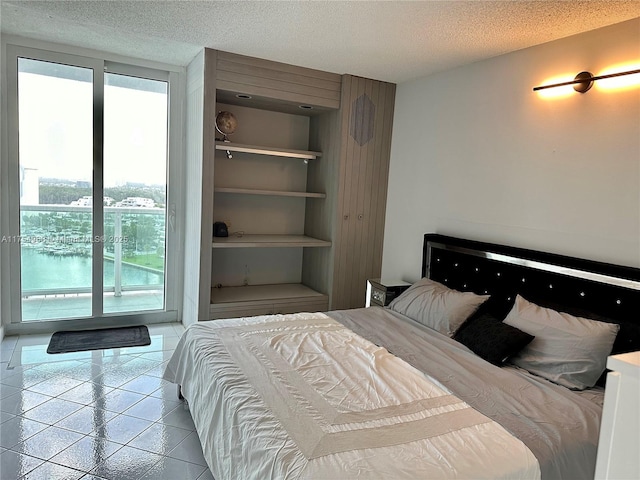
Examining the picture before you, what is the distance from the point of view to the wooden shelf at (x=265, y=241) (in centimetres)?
381

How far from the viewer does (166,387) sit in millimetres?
3055

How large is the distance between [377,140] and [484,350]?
2.44 meters

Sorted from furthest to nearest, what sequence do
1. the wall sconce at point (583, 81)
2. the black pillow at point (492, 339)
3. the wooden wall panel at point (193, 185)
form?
the wooden wall panel at point (193, 185) → the wall sconce at point (583, 81) → the black pillow at point (492, 339)

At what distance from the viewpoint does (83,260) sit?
4.07 meters

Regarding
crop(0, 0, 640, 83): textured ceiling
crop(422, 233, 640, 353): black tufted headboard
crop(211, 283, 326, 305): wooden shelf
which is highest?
crop(0, 0, 640, 83): textured ceiling

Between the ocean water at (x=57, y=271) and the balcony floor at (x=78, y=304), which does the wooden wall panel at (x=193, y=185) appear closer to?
the balcony floor at (x=78, y=304)

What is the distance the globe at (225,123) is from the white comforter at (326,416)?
6.58ft

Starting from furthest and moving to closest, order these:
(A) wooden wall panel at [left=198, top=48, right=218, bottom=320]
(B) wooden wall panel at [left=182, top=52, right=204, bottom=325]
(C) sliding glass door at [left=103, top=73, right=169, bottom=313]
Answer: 1. (C) sliding glass door at [left=103, top=73, right=169, bottom=313]
2. (B) wooden wall panel at [left=182, top=52, right=204, bottom=325]
3. (A) wooden wall panel at [left=198, top=48, right=218, bottom=320]

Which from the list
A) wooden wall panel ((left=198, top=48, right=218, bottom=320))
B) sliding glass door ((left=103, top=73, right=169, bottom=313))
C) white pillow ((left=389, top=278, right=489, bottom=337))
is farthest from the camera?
sliding glass door ((left=103, top=73, right=169, bottom=313))

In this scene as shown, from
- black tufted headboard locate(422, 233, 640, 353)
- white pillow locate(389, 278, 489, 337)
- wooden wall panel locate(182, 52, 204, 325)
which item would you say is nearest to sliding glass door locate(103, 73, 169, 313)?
wooden wall panel locate(182, 52, 204, 325)

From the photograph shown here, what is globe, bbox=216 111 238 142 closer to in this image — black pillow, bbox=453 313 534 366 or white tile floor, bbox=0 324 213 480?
white tile floor, bbox=0 324 213 480

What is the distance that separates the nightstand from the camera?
371 centimetres

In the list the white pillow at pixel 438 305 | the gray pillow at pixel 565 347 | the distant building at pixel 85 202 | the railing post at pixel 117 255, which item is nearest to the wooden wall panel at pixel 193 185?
the railing post at pixel 117 255

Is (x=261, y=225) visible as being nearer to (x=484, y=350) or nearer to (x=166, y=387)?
(x=166, y=387)
